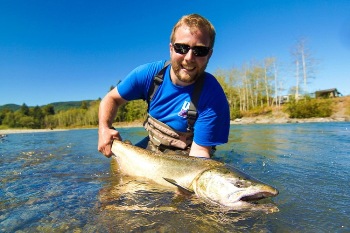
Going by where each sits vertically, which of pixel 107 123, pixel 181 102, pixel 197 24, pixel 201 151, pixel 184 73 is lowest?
pixel 201 151

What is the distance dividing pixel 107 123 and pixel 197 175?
2.08 meters

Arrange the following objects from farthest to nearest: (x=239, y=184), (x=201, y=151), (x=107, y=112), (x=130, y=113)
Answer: (x=130, y=113) → (x=107, y=112) → (x=201, y=151) → (x=239, y=184)

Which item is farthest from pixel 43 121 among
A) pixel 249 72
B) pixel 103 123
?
pixel 103 123

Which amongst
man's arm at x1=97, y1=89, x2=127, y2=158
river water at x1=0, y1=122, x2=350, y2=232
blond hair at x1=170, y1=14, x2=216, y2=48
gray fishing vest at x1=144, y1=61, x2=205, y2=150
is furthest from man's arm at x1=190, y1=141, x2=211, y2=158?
blond hair at x1=170, y1=14, x2=216, y2=48

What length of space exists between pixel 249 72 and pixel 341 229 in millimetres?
63853

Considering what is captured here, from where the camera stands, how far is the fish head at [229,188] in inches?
104

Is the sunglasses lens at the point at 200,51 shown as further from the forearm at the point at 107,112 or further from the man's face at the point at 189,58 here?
the forearm at the point at 107,112

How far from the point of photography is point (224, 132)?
4316mm

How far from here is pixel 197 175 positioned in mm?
3160

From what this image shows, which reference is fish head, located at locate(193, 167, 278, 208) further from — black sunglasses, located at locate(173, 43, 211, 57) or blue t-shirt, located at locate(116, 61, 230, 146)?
black sunglasses, located at locate(173, 43, 211, 57)

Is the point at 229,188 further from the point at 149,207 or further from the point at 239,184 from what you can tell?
the point at 149,207

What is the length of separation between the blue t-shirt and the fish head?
112 cm

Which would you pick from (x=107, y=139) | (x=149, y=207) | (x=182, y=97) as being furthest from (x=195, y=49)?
(x=149, y=207)

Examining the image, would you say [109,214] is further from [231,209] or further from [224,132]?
[224,132]
